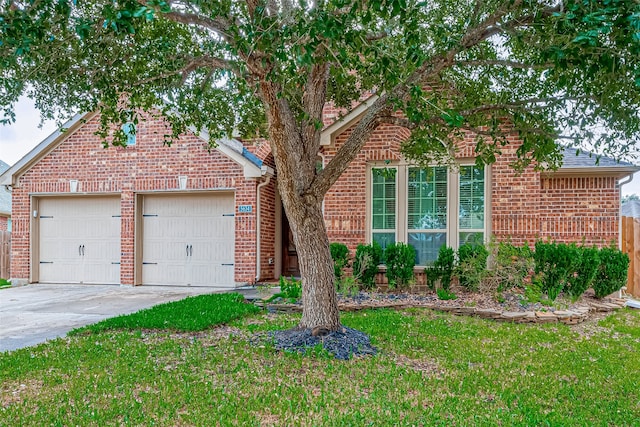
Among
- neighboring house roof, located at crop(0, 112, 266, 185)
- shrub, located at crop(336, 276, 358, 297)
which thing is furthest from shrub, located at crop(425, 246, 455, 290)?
neighboring house roof, located at crop(0, 112, 266, 185)

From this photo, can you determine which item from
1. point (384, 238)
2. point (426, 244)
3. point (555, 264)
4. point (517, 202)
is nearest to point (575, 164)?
point (517, 202)

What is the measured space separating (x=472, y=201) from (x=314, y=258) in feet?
16.5

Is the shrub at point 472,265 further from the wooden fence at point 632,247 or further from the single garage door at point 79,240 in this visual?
the single garage door at point 79,240

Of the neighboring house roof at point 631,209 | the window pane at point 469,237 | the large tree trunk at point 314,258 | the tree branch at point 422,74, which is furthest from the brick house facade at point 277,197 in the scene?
the neighboring house roof at point 631,209

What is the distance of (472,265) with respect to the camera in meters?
8.33

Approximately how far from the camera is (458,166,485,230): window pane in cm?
938

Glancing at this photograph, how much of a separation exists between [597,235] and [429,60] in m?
6.79

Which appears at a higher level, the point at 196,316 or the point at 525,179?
the point at 525,179

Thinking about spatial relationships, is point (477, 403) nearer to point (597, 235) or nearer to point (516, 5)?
point (516, 5)

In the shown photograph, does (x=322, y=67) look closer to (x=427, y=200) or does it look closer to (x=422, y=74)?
(x=422, y=74)

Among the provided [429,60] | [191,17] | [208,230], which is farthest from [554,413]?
[208,230]

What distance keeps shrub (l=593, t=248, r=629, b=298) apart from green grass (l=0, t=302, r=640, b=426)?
88.5 inches

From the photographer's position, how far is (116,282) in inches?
479

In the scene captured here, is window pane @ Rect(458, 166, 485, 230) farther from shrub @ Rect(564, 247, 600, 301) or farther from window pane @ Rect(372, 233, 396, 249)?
shrub @ Rect(564, 247, 600, 301)
